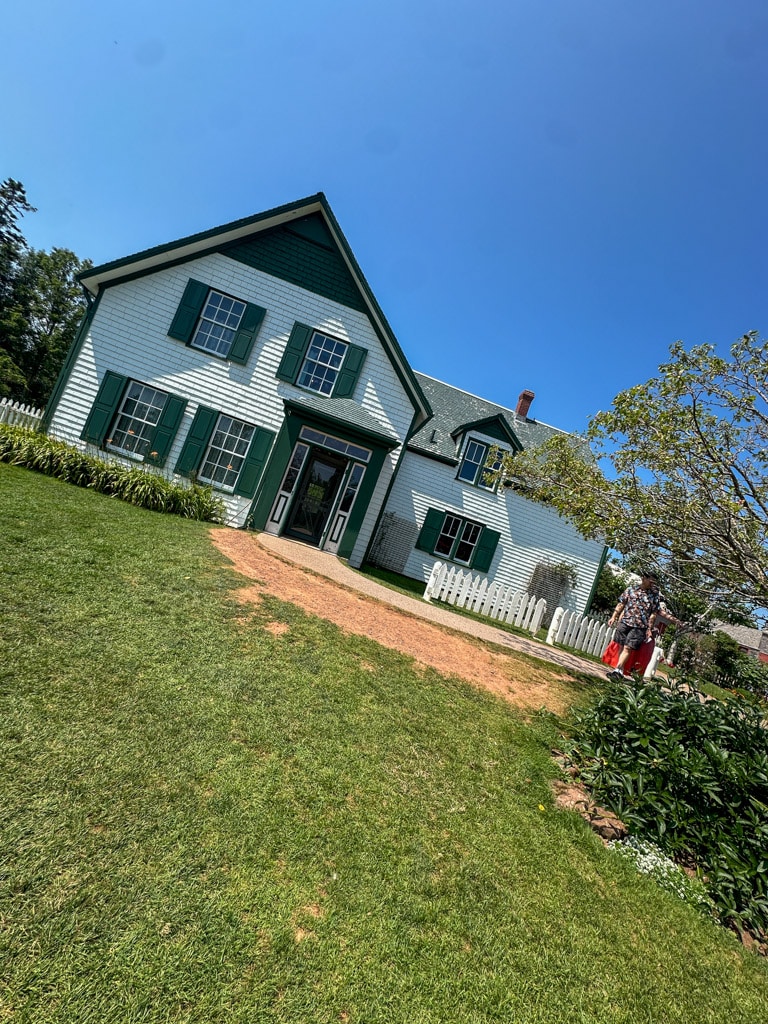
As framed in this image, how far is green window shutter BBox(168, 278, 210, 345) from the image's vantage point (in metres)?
12.0

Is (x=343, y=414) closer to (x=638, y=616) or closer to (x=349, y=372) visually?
(x=349, y=372)

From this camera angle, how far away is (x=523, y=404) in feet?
67.9

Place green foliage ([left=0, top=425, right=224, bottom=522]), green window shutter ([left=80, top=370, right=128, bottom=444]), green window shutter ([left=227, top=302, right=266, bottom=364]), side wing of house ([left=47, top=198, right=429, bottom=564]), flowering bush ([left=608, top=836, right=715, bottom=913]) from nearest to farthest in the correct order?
1. flowering bush ([left=608, top=836, right=715, bottom=913])
2. green foliage ([left=0, top=425, right=224, bottom=522])
3. green window shutter ([left=80, top=370, right=128, bottom=444])
4. side wing of house ([left=47, top=198, right=429, bottom=564])
5. green window shutter ([left=227, top=302, right=266, bottom=364])

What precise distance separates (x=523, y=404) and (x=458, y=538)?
8186mm

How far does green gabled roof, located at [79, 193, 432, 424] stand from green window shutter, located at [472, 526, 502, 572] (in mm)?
6145

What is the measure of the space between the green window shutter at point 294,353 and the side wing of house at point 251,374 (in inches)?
1.1

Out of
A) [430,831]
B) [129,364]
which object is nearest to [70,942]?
[430,831]

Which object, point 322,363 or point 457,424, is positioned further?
point 457,424

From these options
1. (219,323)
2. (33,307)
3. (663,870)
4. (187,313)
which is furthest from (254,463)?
(33,307)

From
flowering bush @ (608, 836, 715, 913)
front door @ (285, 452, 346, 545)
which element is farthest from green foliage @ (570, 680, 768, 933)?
front door @ (285, 452, 346, 545)

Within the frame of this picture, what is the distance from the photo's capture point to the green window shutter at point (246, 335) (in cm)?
1211

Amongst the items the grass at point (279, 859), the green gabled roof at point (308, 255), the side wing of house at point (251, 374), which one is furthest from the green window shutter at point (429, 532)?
the grass at point (279, 859)

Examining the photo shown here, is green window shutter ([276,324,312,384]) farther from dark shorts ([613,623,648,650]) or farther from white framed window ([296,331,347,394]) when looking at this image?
dark shorts ([613,623,648,650])

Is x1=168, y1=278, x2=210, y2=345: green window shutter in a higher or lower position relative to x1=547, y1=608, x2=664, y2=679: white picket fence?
higher
